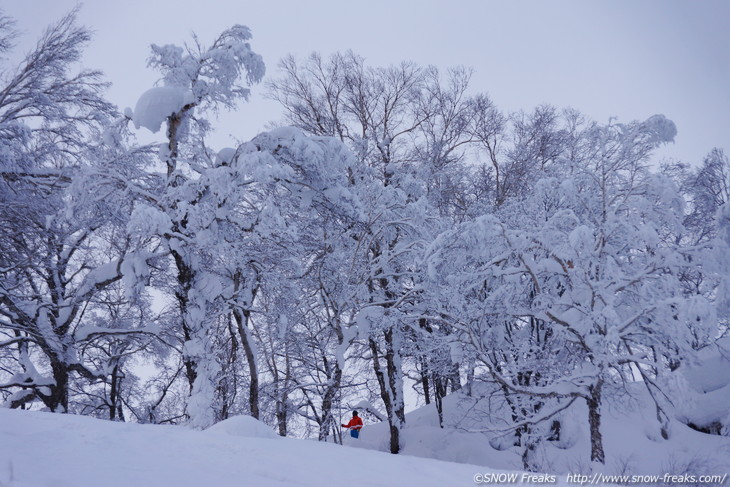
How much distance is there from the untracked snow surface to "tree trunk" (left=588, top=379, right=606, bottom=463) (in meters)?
4.41

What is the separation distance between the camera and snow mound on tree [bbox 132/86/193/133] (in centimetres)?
938

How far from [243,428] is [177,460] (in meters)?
1.47

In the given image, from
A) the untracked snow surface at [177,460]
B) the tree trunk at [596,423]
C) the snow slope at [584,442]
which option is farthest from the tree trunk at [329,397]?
the untracked snow surface at [177,460]

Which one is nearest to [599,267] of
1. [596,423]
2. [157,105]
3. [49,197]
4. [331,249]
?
[596,423]

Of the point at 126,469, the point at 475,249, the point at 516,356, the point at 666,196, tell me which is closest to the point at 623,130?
the point at 666,196

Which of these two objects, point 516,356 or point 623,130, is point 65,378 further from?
point 623,130

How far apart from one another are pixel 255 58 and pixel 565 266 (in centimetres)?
705

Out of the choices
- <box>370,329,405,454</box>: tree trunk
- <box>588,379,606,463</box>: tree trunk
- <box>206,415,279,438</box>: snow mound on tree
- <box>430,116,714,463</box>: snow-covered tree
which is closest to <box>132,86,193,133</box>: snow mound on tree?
<box>430,116,714,463</box>: snow-covered tree

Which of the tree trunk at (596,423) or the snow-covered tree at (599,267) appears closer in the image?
the snow-covered tree at (599,267)

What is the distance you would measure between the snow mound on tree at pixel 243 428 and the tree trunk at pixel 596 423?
211 inches

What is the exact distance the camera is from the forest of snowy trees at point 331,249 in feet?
25.9

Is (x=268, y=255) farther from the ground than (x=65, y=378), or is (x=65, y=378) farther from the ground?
(x=268, y=255)

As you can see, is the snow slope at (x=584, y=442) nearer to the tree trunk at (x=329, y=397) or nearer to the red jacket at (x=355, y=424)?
the red jacket at (x=355, y=424)

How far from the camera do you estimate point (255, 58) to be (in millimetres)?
9906
